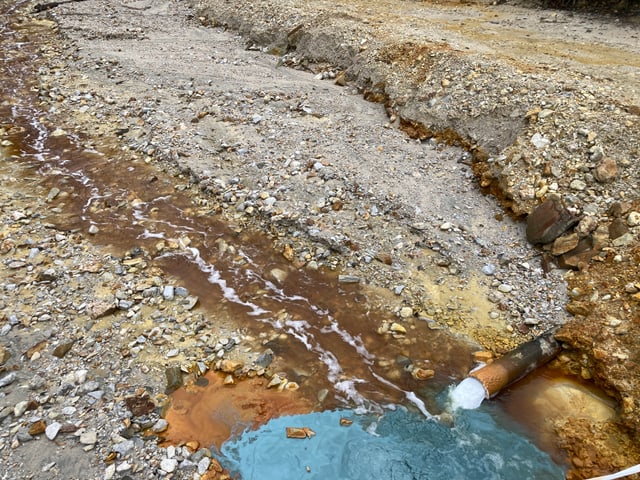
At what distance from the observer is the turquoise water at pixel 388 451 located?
193 inches

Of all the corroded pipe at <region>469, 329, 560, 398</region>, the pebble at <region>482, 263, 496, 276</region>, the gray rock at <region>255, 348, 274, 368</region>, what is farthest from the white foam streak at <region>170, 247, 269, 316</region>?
the pebble at <region>482, 263, 496, 276</region>

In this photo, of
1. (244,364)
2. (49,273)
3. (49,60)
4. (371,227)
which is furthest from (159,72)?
(244,364)

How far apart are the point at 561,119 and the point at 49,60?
49.1ft

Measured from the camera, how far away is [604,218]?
22.6 feet

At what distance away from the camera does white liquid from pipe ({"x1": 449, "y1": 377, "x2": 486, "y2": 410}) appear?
554 centimetres

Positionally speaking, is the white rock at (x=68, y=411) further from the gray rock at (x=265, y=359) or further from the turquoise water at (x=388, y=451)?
the gray rock at (x=265, y=359)

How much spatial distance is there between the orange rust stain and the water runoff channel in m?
0.04

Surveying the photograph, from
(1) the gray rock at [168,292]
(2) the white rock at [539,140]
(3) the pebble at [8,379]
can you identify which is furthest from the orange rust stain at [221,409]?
(2) the white rock at [539,140]

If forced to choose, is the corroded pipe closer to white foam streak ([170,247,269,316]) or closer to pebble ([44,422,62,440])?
white foam streak ([170,247,269,316])

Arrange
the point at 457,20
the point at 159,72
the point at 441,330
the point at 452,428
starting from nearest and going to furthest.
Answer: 1. the point at 452,428
2. the point at 441,330
3. the point at 159,72
4. the point at 457,20

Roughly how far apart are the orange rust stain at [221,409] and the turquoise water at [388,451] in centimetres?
13

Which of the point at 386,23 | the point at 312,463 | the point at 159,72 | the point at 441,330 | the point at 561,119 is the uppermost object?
the point at 386,23

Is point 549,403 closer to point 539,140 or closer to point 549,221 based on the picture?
point 549,221

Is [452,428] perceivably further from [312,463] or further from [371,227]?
[371,227]
